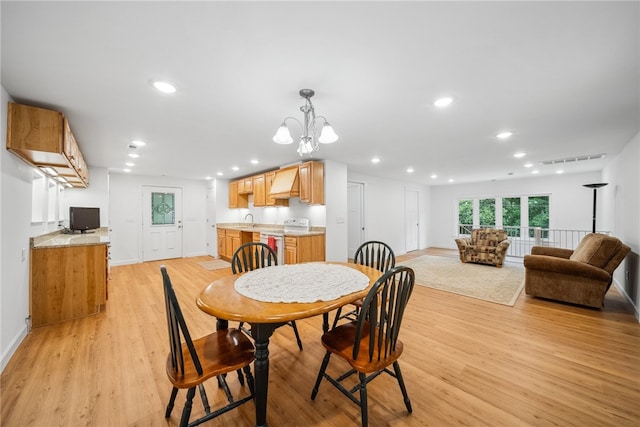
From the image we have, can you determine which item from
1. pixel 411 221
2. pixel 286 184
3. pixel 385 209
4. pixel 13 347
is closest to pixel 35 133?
pixel 13 347

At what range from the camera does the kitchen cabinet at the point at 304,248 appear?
432cm

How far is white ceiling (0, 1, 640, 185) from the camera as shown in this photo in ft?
4.25

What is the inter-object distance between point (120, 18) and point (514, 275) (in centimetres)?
652

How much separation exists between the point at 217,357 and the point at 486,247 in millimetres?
6276

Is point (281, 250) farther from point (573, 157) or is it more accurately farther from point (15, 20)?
point (573, 157)

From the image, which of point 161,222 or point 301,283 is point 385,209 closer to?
point 301,283

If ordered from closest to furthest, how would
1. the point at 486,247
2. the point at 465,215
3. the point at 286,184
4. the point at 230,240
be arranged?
the point at 286,184 → the point at 486,247 → the point at 230,240 → the point at 465,215

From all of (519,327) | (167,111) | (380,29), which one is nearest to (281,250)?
(167,111)

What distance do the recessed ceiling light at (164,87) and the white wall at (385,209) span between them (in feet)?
14.7

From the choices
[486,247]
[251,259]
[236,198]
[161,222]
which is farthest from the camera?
[236,198]

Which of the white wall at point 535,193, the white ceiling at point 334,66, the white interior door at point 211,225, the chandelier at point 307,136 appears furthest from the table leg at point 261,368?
the white wall at point 535,193

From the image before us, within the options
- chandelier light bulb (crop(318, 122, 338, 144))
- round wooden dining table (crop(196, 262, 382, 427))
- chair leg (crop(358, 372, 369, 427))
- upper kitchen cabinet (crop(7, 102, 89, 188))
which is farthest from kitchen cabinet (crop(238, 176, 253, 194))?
chair leg (crop(358, 372, 369, 427))

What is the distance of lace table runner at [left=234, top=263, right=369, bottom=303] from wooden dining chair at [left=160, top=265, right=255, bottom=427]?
33 centimetres

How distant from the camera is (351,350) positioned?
1.56 meters
